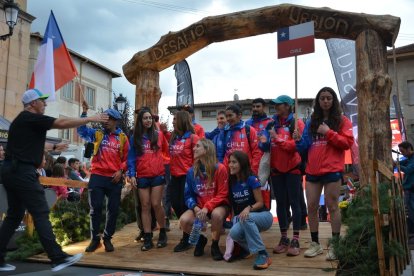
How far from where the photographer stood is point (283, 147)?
17.2 feet

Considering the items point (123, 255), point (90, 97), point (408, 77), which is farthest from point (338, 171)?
point (90, 97)

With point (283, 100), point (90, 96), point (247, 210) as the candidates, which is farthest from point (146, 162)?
point (90, 96)

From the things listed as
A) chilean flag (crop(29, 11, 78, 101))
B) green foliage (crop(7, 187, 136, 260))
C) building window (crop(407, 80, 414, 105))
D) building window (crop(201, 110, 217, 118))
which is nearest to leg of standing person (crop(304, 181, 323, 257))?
green foliage (crop(7, 187, 136, 260))

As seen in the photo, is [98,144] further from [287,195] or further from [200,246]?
[287,195]

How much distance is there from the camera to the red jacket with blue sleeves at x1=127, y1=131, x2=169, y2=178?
19.7 feet

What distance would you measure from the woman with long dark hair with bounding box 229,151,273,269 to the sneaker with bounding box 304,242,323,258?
0.43m

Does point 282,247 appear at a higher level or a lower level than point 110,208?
lower

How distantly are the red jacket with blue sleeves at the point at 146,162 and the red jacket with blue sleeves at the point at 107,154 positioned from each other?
0.58ft

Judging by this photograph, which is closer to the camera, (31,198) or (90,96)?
(31,198)

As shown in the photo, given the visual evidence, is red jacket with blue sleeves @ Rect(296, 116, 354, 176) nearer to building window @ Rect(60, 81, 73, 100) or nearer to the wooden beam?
the wooden beam

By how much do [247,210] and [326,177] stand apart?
0.94 meters

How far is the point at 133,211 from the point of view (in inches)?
315

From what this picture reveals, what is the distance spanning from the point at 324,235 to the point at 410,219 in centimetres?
344

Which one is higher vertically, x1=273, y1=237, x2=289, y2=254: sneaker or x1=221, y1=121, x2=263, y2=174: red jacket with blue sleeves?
x1=221, y1=121, x2=263, y2=174: red jacket with blue sleeves
